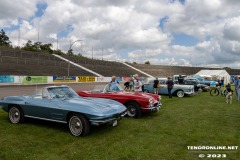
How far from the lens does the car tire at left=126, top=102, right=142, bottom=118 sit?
27.9ft

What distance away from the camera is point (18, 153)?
15.7ft

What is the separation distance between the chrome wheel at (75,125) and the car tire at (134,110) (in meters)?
3.07

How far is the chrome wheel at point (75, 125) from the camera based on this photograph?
6000 millimetres

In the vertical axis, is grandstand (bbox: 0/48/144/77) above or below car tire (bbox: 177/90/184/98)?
above

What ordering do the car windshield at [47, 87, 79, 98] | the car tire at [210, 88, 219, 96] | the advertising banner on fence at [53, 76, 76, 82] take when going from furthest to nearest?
the advertising banner on fence at [53, 76, 76, 82] → the car tire at [210, 88, 219, 96] → the car windshield at [47, 87, 79, 98]

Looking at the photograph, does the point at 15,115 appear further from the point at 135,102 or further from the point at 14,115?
the point at 135,102

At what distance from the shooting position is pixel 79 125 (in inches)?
238

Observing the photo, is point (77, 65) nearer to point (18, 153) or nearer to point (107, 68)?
point (107, 68)

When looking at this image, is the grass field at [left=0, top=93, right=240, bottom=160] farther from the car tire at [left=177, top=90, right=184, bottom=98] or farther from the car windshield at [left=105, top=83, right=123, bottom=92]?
the car tire at [left=177, top=90, right=184, bottom=98]

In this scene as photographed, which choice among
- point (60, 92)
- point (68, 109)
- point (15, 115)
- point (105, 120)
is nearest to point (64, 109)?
point (68, 109)

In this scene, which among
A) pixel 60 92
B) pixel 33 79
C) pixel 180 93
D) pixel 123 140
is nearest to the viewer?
pixel 123 140

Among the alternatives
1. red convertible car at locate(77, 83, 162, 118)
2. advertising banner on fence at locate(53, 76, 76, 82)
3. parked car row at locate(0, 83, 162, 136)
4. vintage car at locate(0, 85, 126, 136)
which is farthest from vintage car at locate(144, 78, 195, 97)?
advertising banner on fence at locate(53, 76, 76, 82)

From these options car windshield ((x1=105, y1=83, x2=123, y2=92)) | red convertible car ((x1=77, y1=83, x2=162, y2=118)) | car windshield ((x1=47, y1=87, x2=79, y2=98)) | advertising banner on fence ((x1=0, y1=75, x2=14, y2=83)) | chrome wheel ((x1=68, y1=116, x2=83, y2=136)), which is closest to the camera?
chrome wheel ((x1=68, y1=116, x2=83, y2=136))

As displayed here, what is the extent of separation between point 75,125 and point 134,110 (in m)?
3.11
